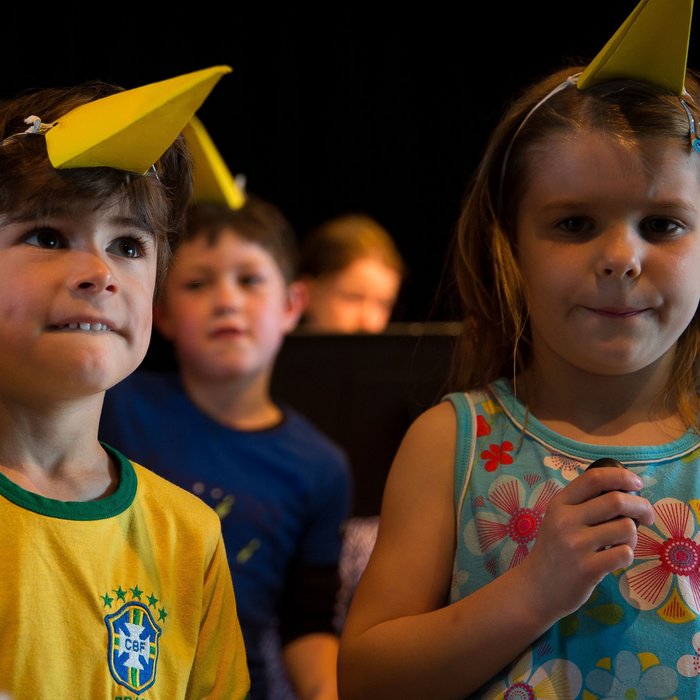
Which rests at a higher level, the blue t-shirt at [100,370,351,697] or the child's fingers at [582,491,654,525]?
the blue t-shirt at [100,370,351,697]

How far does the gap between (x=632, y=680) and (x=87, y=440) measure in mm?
584

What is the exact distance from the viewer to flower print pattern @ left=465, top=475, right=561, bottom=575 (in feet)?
3.57

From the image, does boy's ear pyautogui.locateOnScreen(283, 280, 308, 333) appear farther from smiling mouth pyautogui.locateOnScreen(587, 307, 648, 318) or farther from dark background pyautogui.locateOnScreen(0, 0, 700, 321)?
dark background pyautogui.locateOnScreen(0, 0, 700, 321)

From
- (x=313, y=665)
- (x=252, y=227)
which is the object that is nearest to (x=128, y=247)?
(x=313, y=665)

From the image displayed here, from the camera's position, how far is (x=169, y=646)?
102cm

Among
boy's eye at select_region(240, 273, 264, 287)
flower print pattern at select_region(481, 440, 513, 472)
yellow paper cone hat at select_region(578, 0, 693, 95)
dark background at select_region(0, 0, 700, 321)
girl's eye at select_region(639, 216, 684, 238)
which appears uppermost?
dark background at select_region(0, 0, 700, 321)

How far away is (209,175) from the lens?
170 centimetres

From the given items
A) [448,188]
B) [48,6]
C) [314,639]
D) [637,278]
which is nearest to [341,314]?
[448,188]

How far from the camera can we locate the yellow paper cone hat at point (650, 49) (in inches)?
40.9

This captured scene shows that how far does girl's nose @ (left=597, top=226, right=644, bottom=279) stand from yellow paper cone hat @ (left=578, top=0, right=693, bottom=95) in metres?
0.17

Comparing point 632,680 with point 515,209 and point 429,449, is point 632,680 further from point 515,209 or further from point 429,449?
point 515,209

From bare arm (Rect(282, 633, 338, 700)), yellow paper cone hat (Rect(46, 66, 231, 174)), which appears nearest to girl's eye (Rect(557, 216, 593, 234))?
yellow paper cone hat (Rect(46, 66, 231, 174))

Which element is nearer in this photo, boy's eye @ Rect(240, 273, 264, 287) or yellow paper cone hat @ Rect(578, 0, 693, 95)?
yellow paper cone hat @ Rect(578, 0, 693, 95)

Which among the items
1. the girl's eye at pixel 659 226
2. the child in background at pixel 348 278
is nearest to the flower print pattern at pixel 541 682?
the girl's eye at pixel 659 226
